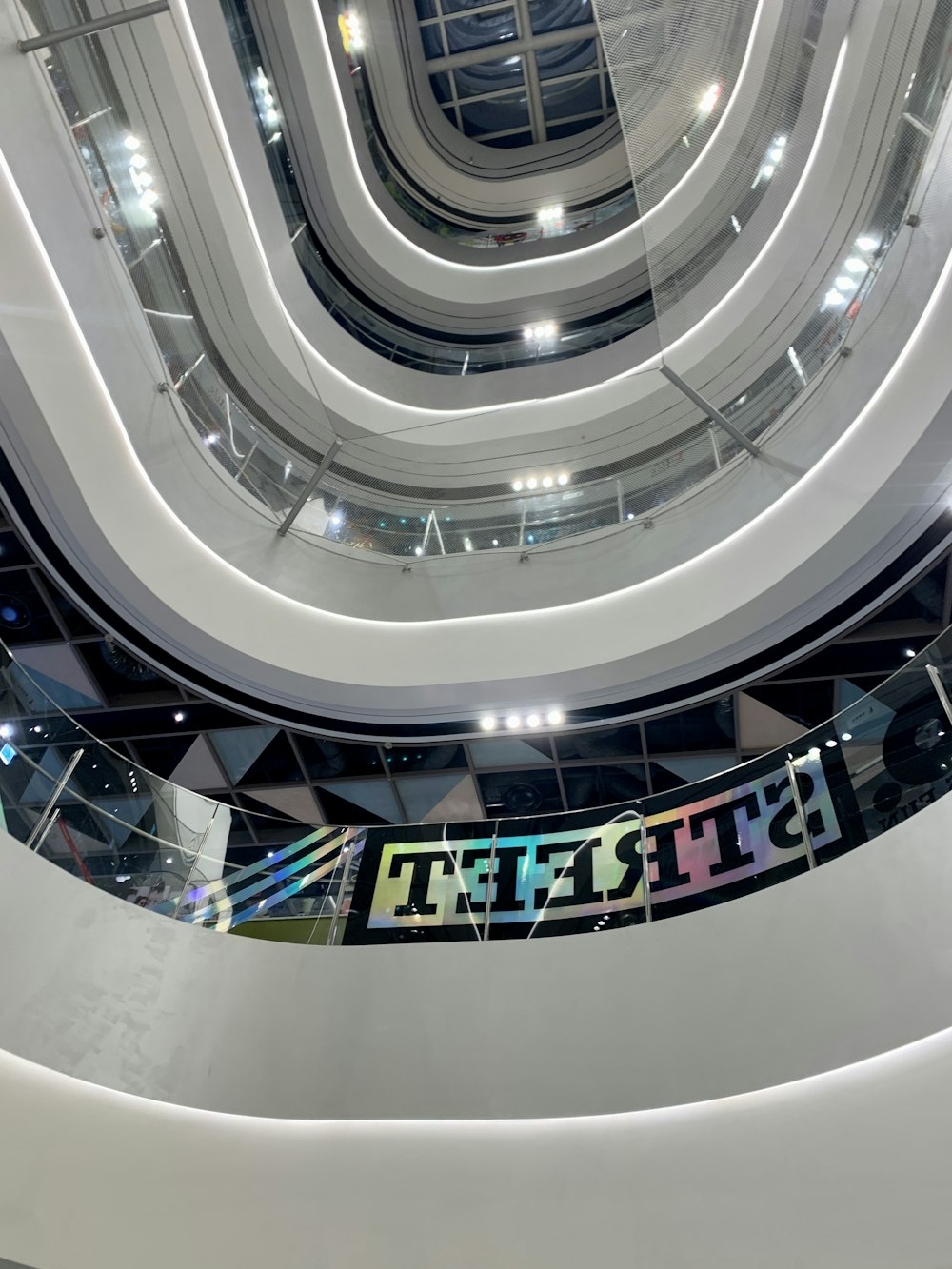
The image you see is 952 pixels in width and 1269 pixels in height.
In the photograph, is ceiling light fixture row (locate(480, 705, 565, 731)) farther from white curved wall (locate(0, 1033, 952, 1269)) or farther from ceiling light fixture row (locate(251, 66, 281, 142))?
ceiling light fixture row (locate(251, 66, 281, 142))

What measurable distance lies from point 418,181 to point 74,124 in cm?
1056

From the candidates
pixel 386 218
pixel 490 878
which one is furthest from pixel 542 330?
pixel 490 878

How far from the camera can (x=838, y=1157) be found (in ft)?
7.86

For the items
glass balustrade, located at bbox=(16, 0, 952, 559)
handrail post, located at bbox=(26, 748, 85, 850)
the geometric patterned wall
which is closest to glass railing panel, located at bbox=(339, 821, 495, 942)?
handrail post, located at bbox=(26, 748, 85, 850)

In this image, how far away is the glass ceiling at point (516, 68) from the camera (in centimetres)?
1304

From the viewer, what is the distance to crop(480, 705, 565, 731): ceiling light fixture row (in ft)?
21.2

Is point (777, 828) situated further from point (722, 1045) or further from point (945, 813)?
point (722, 1045)

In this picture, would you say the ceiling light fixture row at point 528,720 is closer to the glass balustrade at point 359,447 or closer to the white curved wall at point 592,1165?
the glass balustrade at point 359,447

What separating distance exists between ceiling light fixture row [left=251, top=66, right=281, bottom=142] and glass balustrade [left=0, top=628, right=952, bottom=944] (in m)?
8.05

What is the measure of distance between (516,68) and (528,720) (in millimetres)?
13278

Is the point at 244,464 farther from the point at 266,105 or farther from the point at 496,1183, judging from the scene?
the point at 266,105

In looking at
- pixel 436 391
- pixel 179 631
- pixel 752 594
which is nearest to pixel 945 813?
pixel 752 594

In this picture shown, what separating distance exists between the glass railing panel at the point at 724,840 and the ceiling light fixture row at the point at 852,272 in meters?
3.68

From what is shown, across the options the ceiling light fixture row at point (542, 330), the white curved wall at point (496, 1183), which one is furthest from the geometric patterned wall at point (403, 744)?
the ceiling light fixture row at point (542, 330)
